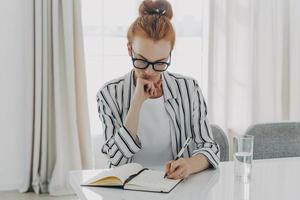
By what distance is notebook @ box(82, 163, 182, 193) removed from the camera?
151 centimetres

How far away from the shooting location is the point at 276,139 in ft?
7.29

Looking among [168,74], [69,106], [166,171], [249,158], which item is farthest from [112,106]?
[69,106]

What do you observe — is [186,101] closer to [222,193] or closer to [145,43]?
[145,43]

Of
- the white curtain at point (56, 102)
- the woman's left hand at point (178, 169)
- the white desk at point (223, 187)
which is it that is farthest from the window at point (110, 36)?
the woman's left hand at point (178, 169)

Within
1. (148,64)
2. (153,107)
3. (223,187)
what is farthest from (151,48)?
(223,187)

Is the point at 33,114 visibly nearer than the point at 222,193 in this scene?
No

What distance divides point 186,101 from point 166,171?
436mm

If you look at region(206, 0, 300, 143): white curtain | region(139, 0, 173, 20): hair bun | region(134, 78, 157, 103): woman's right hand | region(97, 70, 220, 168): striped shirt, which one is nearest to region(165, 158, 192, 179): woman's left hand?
region(97, 70, 220, 168): striped shirt

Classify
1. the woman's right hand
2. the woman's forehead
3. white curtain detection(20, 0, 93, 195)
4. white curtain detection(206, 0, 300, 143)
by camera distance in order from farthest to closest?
white curtain detection(206, 0, 300, 143)
white curtain detection(20, 0, 93, 195)
the woman's right hand
the woman's forehead

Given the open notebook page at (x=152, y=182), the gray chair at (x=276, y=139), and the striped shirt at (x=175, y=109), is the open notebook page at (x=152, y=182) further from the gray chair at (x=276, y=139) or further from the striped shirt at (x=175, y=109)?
the gray chair at (x=276, y=139)

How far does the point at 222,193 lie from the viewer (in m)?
1.49

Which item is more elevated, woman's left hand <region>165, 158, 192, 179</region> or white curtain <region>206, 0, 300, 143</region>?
white curtain <region>206, 0, 300, 143</region>

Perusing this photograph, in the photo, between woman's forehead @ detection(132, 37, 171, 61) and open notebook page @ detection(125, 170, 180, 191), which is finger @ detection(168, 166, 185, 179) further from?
woman's forehead @ detection(132, 37, 171, 61)

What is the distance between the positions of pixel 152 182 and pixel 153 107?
0.48m
